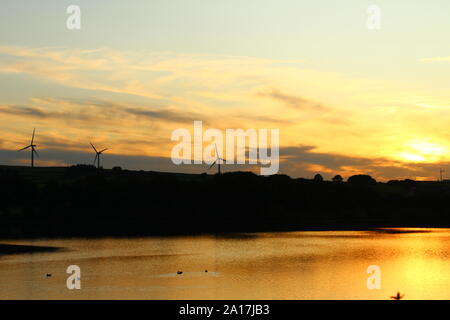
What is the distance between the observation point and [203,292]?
6894 centimetres

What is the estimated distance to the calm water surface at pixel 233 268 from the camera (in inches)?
2758

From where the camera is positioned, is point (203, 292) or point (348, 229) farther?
point (348, 229)

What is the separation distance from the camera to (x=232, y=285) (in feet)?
244

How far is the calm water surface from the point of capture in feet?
230

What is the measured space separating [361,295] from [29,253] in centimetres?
5924

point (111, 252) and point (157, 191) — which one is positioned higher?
point (157, 191)

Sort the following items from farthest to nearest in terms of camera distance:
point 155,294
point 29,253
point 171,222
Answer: point 171,222 < point 29,253 < point 155,294

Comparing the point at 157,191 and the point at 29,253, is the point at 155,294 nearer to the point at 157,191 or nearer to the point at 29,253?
the point at 29,253

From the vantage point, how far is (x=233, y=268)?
89688mm

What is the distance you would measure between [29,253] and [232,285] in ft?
147
